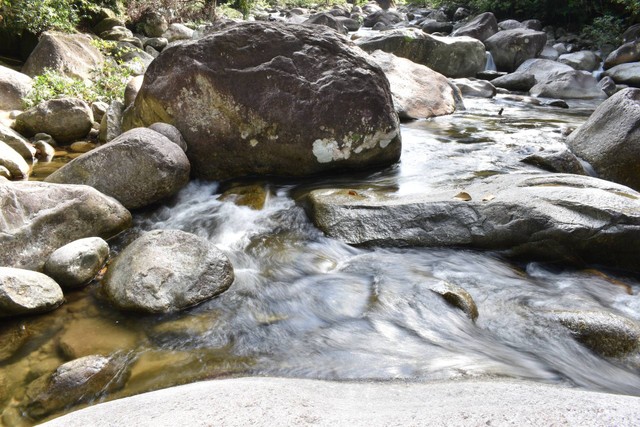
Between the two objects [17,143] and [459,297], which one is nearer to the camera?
[459,297]

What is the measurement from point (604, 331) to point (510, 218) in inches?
50.6

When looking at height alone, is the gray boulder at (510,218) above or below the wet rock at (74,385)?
above

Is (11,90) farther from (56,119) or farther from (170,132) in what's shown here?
(170,132)

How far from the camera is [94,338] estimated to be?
108 inches

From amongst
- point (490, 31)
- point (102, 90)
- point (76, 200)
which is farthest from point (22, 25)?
point (490, 31)

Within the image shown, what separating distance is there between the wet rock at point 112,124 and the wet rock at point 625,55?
1539 cm

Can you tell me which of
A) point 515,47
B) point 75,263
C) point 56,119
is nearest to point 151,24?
point 56,119

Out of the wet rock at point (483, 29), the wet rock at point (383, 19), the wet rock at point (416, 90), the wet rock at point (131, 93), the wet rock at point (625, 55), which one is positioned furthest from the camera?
the wet rock at point (383, 19)

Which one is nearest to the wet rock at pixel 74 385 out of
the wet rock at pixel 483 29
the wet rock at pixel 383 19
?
the wet rock at pixel 483 29

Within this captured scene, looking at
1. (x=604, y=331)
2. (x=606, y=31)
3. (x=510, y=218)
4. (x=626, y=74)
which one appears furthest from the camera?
(x=606, y=31)

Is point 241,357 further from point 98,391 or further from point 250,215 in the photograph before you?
point 250,215

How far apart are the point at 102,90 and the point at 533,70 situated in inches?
474

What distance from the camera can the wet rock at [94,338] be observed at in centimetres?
264

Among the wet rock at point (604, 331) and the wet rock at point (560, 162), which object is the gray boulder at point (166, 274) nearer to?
the wet rock at point (604, 331)
